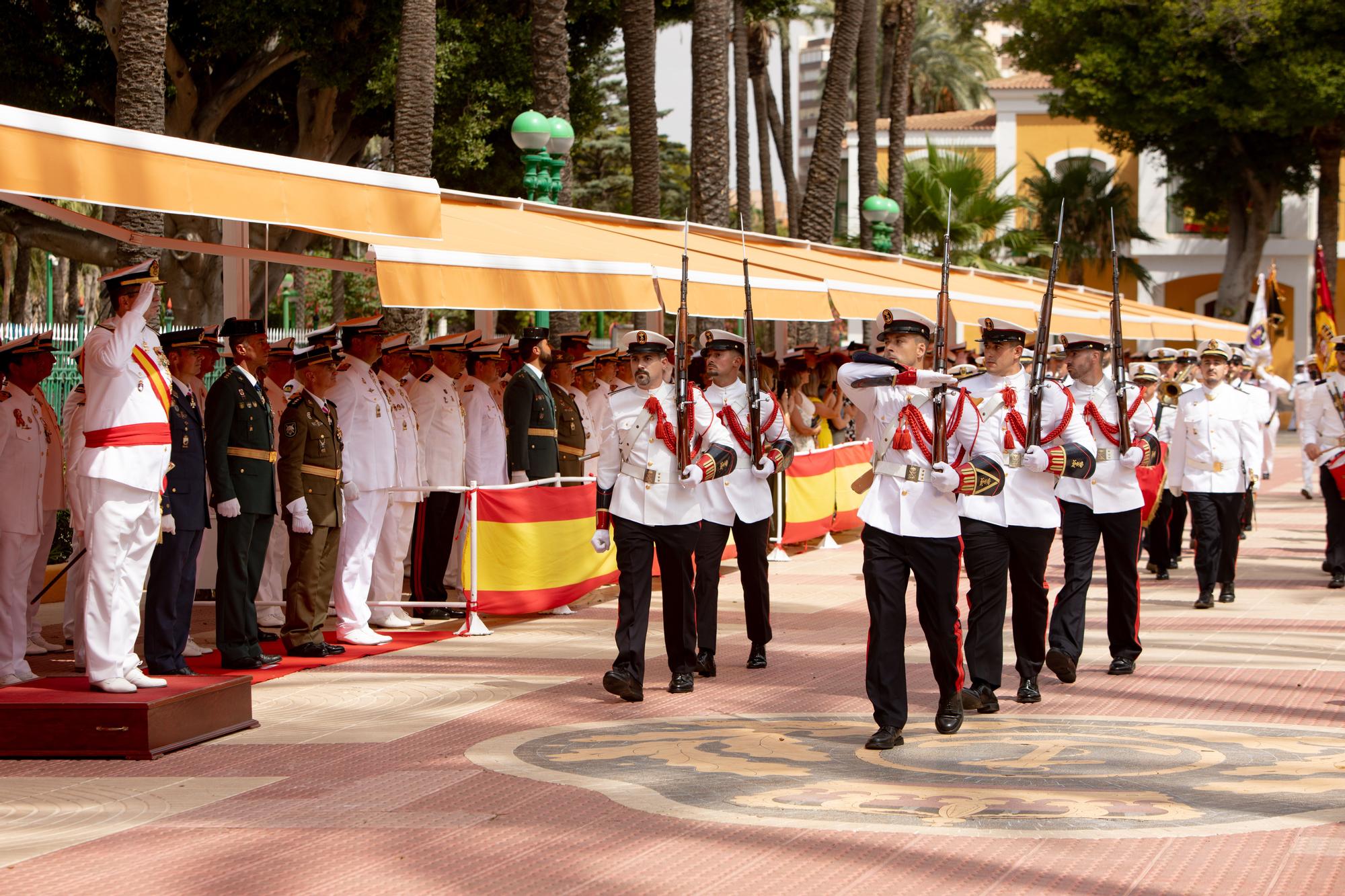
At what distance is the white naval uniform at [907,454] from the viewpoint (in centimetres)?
818

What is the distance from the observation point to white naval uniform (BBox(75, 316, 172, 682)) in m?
8.16

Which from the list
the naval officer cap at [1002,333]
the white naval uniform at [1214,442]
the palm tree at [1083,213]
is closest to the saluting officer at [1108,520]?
the naval officer cap at [1002,333]

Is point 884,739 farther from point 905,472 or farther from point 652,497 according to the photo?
point 652,497

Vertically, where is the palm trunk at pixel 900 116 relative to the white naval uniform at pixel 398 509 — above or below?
above

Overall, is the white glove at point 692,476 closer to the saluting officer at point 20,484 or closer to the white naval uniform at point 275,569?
the white naval uniform at point 275,569

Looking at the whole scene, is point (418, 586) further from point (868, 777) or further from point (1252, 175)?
point (1252, 175)

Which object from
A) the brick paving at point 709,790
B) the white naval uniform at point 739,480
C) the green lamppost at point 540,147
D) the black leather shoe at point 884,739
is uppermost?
the green lamppost at point 540,147

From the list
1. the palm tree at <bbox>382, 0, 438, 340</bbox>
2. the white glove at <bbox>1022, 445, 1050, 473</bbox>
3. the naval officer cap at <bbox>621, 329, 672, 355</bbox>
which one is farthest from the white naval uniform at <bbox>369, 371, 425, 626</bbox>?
the palm tree at <bbox>382, 0, 438, 340</bbox>

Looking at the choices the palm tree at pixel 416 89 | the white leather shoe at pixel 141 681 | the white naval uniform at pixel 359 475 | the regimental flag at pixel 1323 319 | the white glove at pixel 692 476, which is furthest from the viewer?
the regimental flag at pixel 1323 319

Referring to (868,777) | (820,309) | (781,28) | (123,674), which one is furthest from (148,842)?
(781,28)

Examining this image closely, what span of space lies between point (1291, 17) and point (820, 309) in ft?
111

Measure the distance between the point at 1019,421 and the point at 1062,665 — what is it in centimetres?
159

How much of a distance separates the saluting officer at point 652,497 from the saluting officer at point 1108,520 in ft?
7.21

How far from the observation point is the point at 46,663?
10.5m
